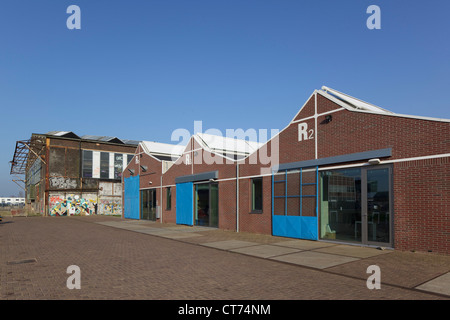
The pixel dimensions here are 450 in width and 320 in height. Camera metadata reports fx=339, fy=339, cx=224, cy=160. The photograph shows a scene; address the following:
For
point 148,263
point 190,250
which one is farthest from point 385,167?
point 148,263

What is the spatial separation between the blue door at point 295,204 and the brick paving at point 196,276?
4.15m

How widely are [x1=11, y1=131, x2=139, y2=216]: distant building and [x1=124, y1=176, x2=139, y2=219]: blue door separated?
451 inches

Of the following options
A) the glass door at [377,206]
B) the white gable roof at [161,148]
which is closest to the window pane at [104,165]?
the white gable roof at [161,148]

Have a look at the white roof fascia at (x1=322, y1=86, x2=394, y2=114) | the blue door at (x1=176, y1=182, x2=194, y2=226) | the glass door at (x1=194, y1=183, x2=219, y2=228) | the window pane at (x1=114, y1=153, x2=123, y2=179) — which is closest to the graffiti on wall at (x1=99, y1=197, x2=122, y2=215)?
the window pane at (x1=114, y1=153, x2=123, y2=179)

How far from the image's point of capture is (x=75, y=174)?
1738 inches

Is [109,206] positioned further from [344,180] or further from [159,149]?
[344,180]

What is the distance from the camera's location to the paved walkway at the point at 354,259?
758 centimetres

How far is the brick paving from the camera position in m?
6.52

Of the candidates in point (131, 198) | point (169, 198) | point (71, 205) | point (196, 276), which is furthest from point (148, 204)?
point (196, 276)

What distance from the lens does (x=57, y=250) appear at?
40.3 ft

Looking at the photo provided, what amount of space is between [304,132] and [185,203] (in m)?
11.7

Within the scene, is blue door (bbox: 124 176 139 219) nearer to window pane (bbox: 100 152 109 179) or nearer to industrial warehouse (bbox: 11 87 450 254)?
industrial warehouse (bbox: 11 87 450 254)
